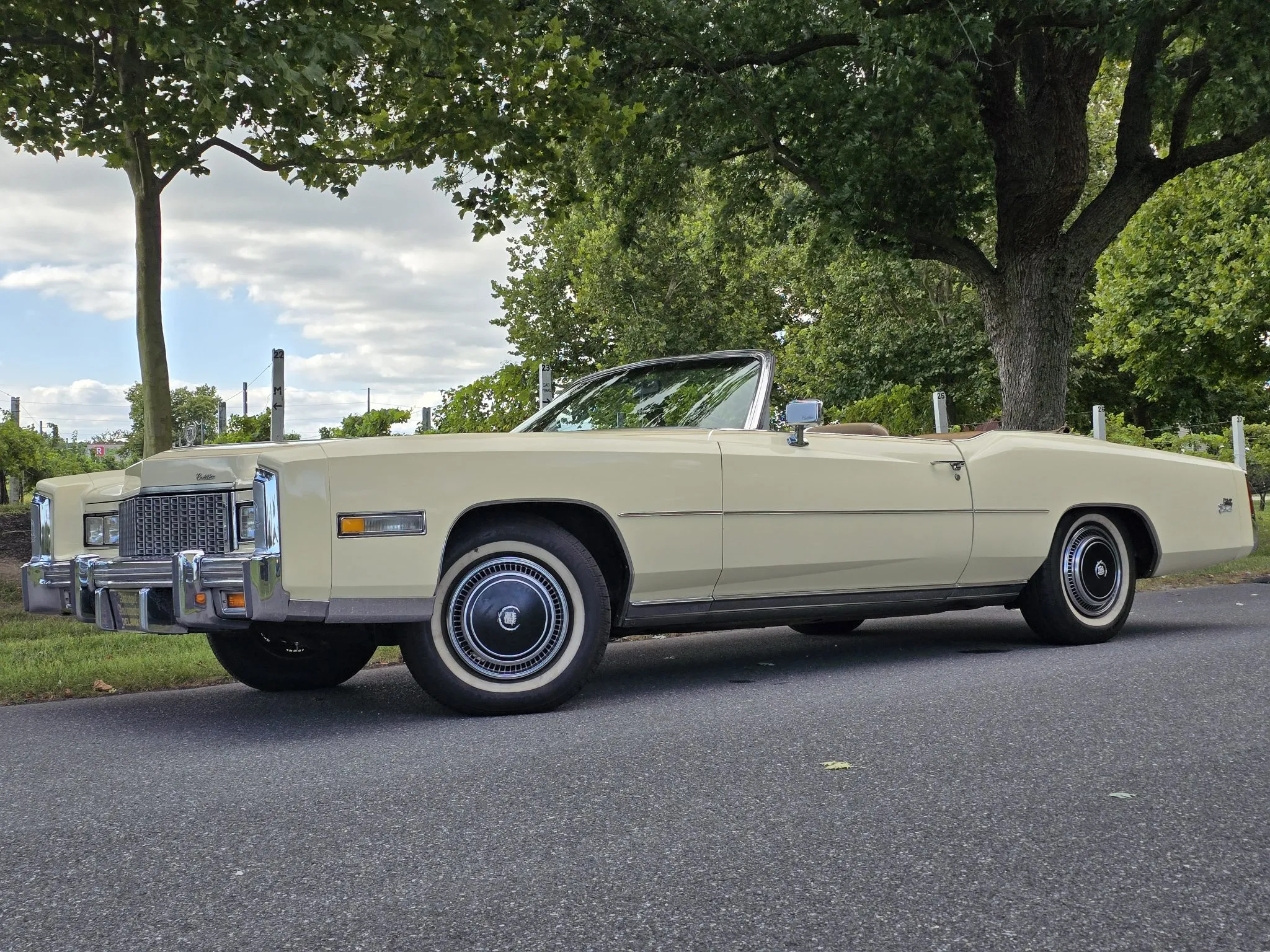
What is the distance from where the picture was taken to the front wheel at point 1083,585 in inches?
256

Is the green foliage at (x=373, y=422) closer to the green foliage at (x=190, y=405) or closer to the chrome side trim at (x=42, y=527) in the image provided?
the chrome side trim at (x=42, y=527)

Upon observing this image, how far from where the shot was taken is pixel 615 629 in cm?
518

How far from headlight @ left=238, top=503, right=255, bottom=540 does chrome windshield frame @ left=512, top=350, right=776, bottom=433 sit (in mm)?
1288

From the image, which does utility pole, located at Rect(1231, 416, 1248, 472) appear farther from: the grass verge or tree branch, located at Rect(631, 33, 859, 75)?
the grass verge

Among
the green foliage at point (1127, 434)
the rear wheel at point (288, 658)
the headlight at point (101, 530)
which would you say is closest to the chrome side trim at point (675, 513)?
the rear wheel at point (288, 658)

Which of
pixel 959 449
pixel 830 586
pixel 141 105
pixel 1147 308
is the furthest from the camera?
pixel 1147 308

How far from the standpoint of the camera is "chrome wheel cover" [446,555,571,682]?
4.64m

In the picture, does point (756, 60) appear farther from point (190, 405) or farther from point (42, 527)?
point (190, 405)

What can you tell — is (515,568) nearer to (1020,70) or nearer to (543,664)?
(543,664)

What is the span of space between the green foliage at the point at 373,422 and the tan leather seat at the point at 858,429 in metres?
7.38

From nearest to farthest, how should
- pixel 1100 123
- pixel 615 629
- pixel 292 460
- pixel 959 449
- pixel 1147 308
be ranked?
pixel 292 460 < pixel 615 629 < pixel 959 449 < pixel 1147 308 < pixel 1100 123

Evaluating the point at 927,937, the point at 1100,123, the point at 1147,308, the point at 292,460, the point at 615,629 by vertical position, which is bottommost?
the point at 927,937

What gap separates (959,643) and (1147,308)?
59.2ft

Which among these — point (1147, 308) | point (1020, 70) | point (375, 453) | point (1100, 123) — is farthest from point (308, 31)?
point (1100, 123)
